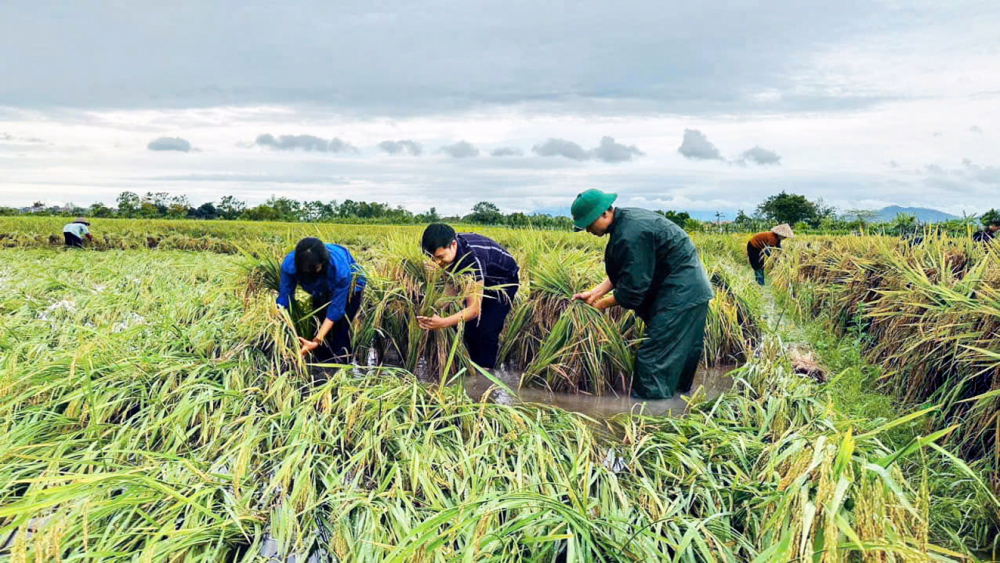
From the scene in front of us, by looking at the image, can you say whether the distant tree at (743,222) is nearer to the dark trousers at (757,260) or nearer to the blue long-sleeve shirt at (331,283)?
the dark trousers at (757,260)

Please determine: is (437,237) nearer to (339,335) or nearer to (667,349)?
(339,335)

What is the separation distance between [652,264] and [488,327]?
1365 millimetres

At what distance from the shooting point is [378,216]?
32281 millimetres

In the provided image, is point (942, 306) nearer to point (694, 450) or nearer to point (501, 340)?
point (694, 450)

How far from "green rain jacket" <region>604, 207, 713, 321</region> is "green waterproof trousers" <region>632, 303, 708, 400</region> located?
0.27 feet

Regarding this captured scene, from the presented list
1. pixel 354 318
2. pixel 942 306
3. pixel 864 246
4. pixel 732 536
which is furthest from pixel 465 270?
pixel 864 246

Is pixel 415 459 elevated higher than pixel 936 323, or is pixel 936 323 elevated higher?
pixel 936 323

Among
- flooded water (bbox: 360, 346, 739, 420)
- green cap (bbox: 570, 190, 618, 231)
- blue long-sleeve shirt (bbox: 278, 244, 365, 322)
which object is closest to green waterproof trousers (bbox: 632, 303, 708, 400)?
flooded water (bbox: 360, 346, 739, 420)

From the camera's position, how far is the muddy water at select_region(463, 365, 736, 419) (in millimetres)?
3965

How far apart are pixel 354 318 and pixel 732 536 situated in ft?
10.2

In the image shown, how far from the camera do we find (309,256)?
11.4 feet

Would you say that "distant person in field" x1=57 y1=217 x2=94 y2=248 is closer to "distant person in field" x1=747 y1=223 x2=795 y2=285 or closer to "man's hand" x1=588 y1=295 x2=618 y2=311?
"man's hand" x1=588 y1=295 x2=618 y2=311

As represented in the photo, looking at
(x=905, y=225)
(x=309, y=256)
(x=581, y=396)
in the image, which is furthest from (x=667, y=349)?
(x=905, y=225)

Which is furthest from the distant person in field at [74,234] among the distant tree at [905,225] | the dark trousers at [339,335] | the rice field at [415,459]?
the distant tree at [905,225]
